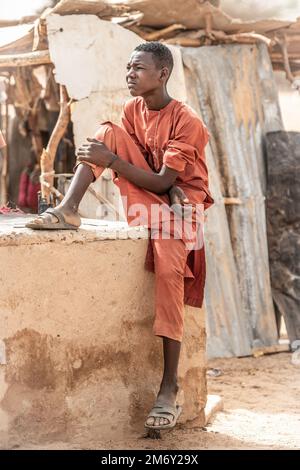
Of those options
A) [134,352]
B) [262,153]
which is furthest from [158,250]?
[262,153]

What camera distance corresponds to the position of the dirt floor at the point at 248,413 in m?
3.98

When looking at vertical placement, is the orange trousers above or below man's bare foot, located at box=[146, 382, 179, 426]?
above

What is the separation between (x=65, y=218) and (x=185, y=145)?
2.26 ft

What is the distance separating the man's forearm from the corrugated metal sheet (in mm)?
3411

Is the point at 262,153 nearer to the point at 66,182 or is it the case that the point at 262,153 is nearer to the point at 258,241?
the point at 258,241

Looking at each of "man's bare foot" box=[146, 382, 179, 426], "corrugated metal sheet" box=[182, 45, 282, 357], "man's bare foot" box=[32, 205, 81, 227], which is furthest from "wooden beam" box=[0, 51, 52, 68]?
"man's bare foot" box=[146, 382, 179, 426]

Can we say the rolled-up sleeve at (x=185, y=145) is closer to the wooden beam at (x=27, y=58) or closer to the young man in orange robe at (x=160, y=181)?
the young man in orange robe at (x=160, y=181)

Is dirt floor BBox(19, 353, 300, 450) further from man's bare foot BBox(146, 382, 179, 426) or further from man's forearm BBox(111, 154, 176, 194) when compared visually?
man's forearm BBox(111, 154, 176, 194)

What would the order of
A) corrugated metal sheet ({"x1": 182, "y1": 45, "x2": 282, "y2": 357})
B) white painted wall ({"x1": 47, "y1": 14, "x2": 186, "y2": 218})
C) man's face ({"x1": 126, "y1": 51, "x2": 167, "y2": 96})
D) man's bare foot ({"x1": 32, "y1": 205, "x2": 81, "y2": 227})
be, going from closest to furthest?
man's bare foot ({"x1": 32, "y1": 205, "x2": 81, "y2": 227}) < man's face ({"x1": 126, "y1": 51, "x2": 167, "y2": 96}) < white painted wall ({"x1": 47, "y1": 14, "x2": 186, "y2": 218}) < corrugated metal sheet ({"x1": 182, "y1": 45, "x2": 282, "y2": 357})

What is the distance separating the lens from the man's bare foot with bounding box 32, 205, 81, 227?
3801 millimetres

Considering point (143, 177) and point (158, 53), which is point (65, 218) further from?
point (158, 53)

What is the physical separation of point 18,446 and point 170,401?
2.43 ft

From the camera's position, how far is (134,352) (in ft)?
13.3

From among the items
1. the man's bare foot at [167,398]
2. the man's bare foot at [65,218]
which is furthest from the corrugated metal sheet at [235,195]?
the man's bare foot at [65,218]
